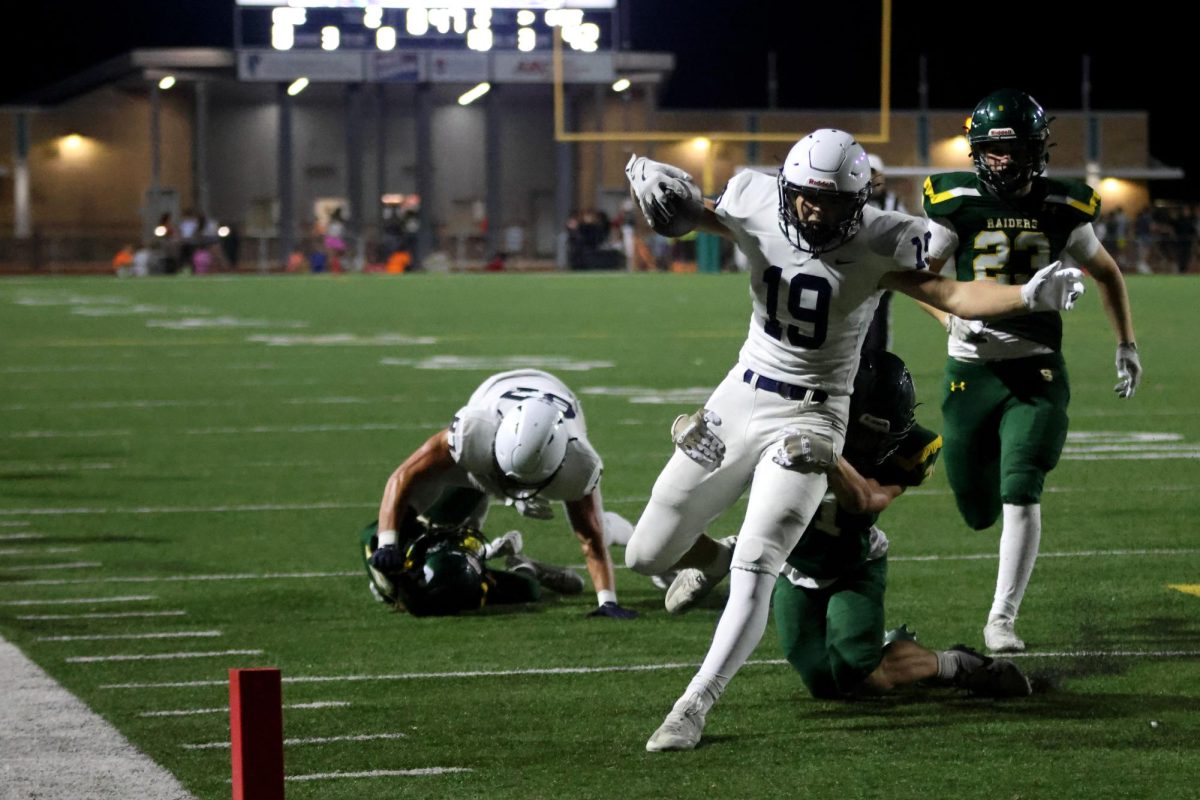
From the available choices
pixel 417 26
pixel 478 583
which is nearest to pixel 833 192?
pixel 478 583

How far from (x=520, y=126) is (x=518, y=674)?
42366mm

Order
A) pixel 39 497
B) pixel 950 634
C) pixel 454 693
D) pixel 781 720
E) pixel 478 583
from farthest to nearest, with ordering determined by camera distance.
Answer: pixel 39 497 → pixel 478 583 → pixel 950 634 → pixel 454 693 → pixel 781 720

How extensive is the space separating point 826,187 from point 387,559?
2.10 metres

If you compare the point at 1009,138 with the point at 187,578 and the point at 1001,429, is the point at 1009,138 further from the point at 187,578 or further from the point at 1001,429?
the point at 187,578

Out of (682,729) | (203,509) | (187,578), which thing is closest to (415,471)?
(187,578)

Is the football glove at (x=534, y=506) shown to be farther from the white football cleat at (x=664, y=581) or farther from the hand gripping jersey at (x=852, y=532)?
the hand gripping jersey at (x=852, y=532)

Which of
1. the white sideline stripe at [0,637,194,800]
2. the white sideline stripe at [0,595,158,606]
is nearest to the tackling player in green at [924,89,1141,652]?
the white sideline stripe at [0,637,194,800]

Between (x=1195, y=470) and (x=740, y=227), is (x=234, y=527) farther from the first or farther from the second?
(x=1195, y=470)

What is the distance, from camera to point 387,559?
6.25 m

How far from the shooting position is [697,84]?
56.3 metres

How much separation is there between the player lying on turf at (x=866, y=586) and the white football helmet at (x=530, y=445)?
107 cm

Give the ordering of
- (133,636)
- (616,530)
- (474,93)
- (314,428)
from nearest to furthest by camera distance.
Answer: (133,636) < (616,530) < (314,428) < (474,93)

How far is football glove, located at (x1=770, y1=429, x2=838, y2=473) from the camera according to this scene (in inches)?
192

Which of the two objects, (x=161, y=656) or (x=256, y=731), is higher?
(x=256, y=731)
